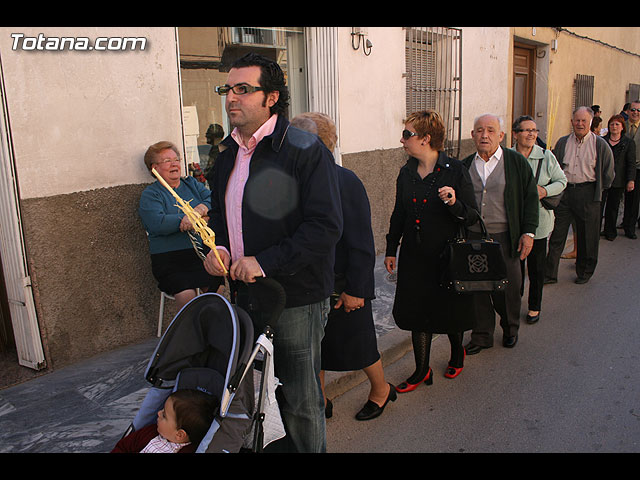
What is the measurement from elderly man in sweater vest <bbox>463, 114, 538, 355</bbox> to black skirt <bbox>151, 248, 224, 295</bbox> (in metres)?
2.15

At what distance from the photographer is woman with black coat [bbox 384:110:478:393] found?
11.9 ft

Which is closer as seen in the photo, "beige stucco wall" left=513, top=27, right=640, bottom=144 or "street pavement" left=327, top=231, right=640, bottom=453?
"street pavement" left=327, top=231, right=640, bottom=453

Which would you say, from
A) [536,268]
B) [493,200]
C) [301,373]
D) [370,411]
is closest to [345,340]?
[370,411]

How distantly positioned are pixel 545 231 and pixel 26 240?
4108 millimetres

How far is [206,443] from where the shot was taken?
7.04 ft

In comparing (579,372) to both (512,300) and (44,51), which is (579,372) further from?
(44,51)

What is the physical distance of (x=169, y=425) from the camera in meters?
2.29

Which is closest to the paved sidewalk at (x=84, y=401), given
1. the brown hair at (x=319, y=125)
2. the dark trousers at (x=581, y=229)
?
the brown hair at (x=319, y=125)

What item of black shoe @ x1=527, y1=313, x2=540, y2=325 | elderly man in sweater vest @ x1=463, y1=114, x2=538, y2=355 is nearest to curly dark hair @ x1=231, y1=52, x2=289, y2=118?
elderly man in sweater vest @ x1=463, y1=114, x2=538, y2=355

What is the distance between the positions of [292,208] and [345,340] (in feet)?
3.63

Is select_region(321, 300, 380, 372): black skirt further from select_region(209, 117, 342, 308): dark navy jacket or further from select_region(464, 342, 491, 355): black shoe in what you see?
select_region(464, 342, 491, 355): black shoe

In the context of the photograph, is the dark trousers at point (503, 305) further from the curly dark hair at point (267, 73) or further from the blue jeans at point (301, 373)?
the curly dark hair at point (267, 73)

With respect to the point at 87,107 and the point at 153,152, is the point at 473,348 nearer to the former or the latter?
the point at 153,152

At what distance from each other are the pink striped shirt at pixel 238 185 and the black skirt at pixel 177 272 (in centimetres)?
183
